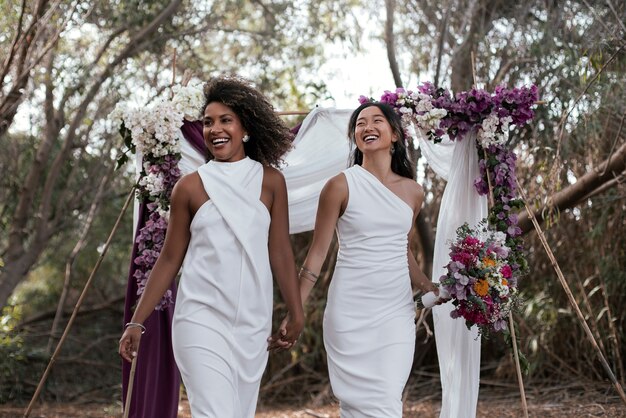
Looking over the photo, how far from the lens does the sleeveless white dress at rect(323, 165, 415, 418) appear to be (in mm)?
4051

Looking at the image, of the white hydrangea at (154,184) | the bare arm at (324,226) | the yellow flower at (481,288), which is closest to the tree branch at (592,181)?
the yellow flower at (481,288)

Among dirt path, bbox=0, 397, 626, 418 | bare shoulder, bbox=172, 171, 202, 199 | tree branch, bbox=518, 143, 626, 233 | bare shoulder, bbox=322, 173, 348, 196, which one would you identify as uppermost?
tree branch, bbox=518, 143, 626, 233

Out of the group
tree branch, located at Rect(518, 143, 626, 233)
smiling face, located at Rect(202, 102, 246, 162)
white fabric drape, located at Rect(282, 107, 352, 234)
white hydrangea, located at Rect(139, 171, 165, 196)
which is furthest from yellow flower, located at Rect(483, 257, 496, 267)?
tree branch, located at Rect(518, 143, 626, 233)

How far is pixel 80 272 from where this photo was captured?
11453mm

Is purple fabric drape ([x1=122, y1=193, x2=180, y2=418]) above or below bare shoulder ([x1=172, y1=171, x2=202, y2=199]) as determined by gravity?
below

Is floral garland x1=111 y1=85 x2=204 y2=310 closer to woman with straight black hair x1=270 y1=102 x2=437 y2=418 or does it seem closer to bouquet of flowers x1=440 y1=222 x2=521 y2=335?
woman with straight black hair x1=270 y1=102 x2=437 y2=418

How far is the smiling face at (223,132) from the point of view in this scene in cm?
388

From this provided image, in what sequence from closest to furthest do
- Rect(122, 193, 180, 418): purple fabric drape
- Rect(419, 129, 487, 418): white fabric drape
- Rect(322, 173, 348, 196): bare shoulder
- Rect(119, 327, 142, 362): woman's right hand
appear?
Rect(119, 327, 142, 362): woman's right hand, Rect(322, 173, 348, 196): bare shoulder, Rect(419, 129, 487, 418): white fabric drape, Rect(122, 193, 180, 418): purple fabric drape

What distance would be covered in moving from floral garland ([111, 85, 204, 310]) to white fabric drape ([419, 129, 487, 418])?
1.44 metres

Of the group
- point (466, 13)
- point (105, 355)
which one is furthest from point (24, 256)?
point (466, 13)

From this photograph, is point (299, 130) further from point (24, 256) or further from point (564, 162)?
point (24, 256)

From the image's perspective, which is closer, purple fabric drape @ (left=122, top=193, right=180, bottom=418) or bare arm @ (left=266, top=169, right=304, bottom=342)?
bare arm @ (left=266, top=169, right=304, bottom=342)

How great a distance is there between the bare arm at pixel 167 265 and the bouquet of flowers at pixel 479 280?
1302mm

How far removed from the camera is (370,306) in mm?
4176
